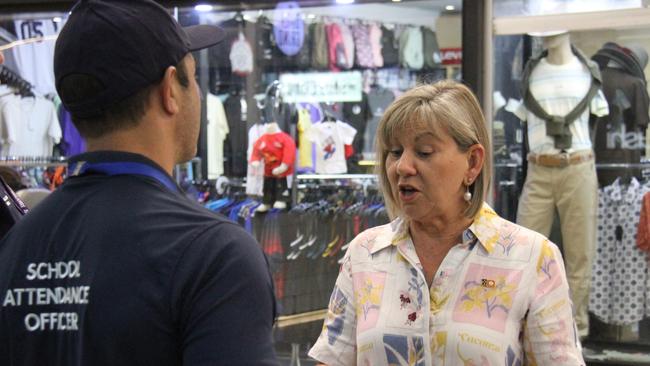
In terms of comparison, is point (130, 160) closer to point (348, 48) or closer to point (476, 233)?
point (476, 233)

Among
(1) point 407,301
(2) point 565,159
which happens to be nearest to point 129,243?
(1) point 407,301

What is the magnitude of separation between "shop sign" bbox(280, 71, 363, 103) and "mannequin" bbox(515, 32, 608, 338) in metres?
1.26

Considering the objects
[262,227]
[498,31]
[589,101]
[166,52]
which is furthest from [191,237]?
[262,227]

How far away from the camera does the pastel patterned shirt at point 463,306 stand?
210 cm

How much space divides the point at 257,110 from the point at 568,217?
2205 mm

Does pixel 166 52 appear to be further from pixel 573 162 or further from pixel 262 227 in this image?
pixel 262 227

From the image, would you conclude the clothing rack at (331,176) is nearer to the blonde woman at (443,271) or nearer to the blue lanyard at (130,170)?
the blonde woman at (443,271)

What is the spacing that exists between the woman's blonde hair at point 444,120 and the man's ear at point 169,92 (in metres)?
0.97

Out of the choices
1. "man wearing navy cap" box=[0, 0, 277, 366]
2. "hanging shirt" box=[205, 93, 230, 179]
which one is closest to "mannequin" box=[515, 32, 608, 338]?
"hanging shirt" box=[205, 93, 230, 179]

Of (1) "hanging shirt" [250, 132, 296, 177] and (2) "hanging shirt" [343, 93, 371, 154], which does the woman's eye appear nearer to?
(2) "hanging shirt" [343, 93, 371, 154]

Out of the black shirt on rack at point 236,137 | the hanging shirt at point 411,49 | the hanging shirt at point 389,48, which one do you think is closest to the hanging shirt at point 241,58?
the black shirt on rack at point 236,137

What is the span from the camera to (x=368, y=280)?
2.29m

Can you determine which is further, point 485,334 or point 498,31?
point 498,31

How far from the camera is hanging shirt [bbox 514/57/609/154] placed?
5301mm
